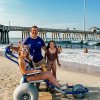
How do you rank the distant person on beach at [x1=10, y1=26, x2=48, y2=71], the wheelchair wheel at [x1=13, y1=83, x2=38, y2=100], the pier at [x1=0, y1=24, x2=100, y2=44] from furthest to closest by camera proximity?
the pier at [x1=0, y1=24, x2=100, y2=44] → the distant person on beach at [x1=10, y1=26, x2=48, y2=71] → the wheelchair wheel at [x1=13, y1=83, x2=38, y2=100]

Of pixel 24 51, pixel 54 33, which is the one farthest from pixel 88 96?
pixel 54 33

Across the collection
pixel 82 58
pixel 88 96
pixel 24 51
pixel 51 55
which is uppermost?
pixel 24 51

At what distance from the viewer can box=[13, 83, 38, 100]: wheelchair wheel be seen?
545 cm

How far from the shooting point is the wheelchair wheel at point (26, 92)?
5.45 meters

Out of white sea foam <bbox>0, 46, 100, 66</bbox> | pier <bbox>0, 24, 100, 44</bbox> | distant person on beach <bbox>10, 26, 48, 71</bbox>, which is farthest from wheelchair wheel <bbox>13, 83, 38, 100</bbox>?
pier <bbox>0, 24, 100, 44</bbox>

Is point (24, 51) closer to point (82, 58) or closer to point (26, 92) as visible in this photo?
point (26, 92)

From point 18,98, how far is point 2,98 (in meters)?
0.88

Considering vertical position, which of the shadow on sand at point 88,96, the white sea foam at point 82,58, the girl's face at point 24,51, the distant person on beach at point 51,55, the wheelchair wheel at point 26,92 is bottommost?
the white sea foam at point 82,58

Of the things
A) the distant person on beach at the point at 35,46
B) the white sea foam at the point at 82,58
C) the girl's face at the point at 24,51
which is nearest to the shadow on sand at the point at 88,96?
the distant person on beach at the point at 35,46

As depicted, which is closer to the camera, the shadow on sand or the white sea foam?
the shadow on sand

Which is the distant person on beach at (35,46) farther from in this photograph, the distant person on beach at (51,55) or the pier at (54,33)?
the pier at (54,33)

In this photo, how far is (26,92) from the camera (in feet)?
18.0

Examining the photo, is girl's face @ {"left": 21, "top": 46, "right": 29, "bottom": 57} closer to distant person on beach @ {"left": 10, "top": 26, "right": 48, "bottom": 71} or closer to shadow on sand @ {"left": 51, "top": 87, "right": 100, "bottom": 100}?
distant person on beach @ {"left": 10, "top": 26, "right": 48, "bottom": 71}

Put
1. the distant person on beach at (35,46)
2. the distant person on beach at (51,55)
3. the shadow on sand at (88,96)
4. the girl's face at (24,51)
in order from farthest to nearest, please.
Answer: the distant person on beach at (51,55) < the distant person on beach at (35,46) < the shadow on sand at (88,96) < the girl's face at (24,51)
